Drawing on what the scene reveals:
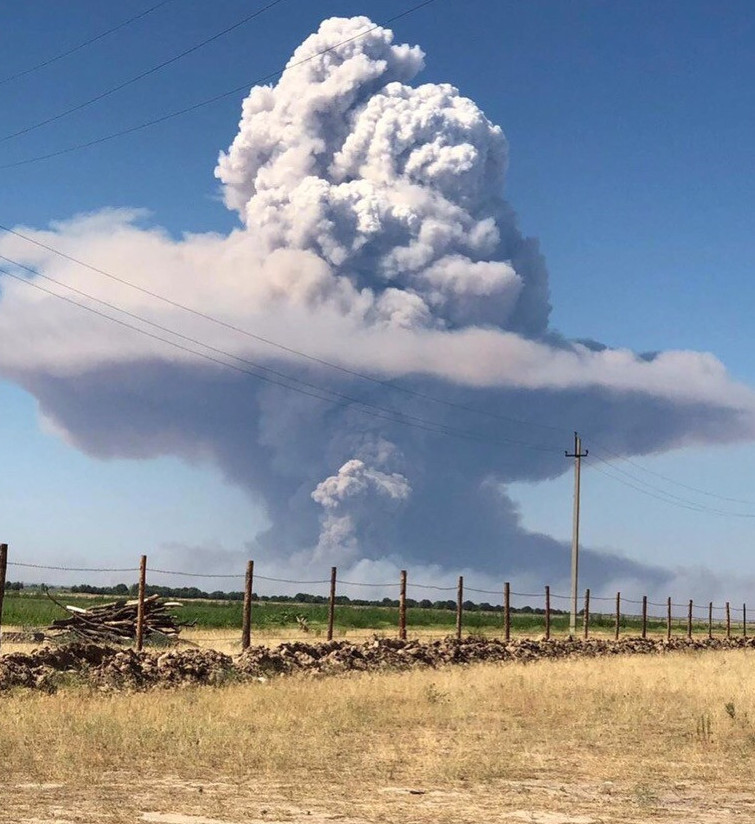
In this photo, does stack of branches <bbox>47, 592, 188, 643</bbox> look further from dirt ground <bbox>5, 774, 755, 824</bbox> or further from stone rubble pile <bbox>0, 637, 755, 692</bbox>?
dirt ground <bbox>5, 774, 755, 824</bbox>

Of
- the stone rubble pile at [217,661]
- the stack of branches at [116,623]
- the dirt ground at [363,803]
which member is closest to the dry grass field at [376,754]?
the dirt ground at [363,803]

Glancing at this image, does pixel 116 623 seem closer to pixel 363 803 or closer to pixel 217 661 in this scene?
pixel 217 661

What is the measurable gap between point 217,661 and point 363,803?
1346 centimetres

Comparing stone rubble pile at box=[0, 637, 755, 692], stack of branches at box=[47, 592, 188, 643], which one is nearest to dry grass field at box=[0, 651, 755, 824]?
stone rubble pile at box=[0, 637, 755, 692]

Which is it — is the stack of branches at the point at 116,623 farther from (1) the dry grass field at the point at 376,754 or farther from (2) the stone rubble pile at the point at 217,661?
(1) the dry grass field at the point at 376,754

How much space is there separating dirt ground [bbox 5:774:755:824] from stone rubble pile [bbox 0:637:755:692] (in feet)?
29.5

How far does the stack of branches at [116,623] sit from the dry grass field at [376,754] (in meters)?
17.0

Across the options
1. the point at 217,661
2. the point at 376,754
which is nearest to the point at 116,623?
the point at 217,661

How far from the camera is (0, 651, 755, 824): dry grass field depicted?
1154cm

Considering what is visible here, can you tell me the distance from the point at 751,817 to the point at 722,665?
26494mm

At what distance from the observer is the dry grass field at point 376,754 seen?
1154 cm

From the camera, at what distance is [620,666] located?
1330 inches

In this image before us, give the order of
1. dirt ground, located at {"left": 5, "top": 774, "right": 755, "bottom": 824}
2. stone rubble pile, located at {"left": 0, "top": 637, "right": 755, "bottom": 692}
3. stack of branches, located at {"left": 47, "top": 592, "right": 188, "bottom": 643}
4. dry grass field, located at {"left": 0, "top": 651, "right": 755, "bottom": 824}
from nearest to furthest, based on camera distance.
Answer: dirt ground, located at {"left": 5, "top": 774, "right": 755, "bottom": 824} < dry grass field, located at {"left": 0, "top": 651, "right": 755, "bottom": 824} < stone rubble pile, located at {"left": 0, "top": 637, "right": 755, "bottom": 692} < stack of branches, located at {"left": 47, "top": 592, "right": 188, "bottom": 643}

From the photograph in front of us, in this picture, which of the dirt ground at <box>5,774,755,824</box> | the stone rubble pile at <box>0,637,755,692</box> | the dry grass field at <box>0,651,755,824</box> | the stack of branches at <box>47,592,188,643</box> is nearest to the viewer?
the dirt ground at <box>5,774,755,824</box>
